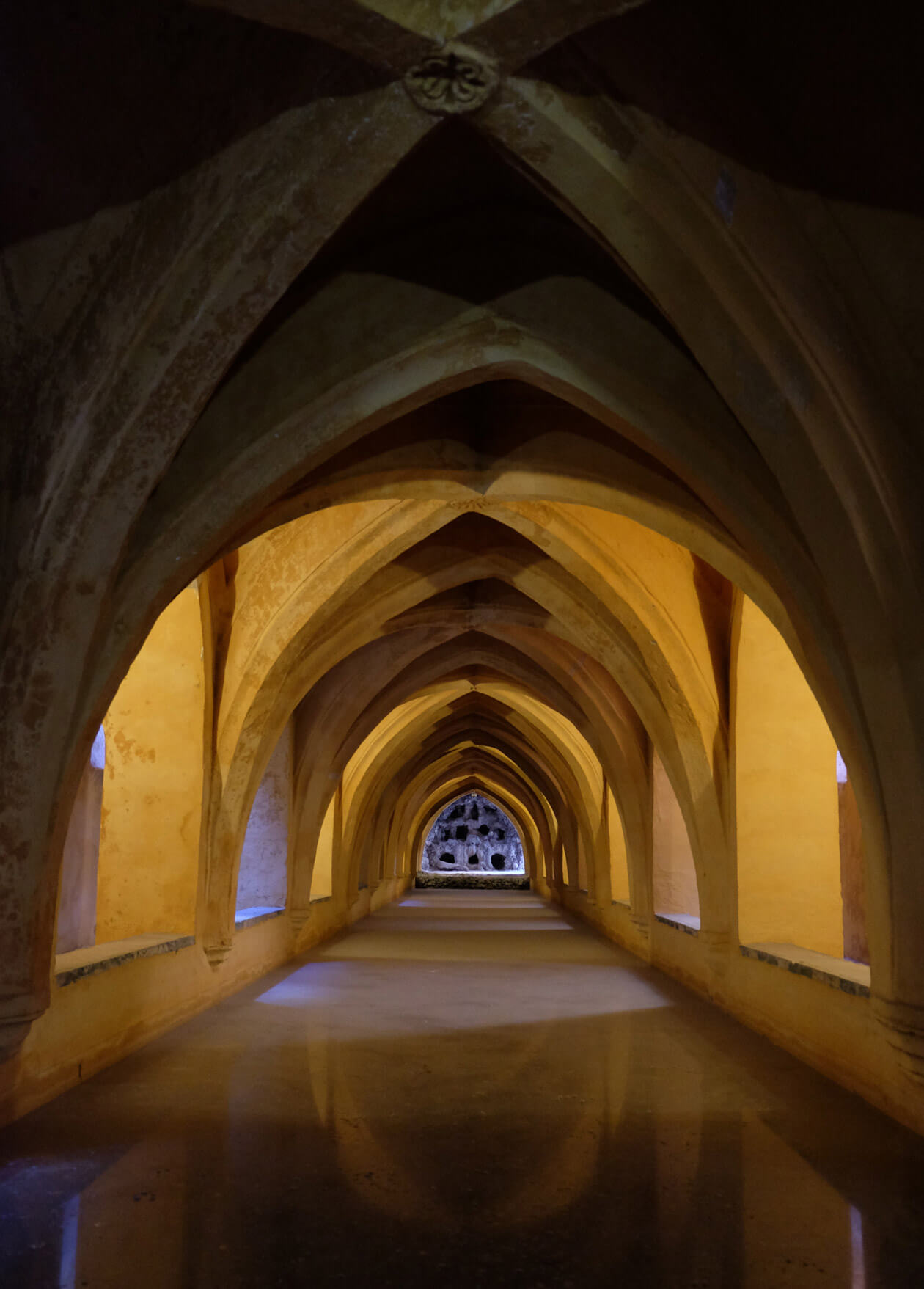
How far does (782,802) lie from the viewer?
21.0 ft

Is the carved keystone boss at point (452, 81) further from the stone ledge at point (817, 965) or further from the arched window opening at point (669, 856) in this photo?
the arched window opening at point (669, 856)

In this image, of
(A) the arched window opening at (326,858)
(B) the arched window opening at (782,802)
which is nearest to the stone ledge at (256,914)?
(A) the arched window opening at (326,858)

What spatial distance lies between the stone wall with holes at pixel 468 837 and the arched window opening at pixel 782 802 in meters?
24.1

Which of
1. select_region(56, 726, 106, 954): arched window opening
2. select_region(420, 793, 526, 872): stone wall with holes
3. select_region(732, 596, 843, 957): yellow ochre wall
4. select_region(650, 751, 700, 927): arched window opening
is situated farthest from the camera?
select_region(420, 793, 526, 872): stone wall with holes

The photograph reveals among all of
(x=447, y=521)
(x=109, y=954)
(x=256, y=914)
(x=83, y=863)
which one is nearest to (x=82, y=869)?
(x=83, y=863)

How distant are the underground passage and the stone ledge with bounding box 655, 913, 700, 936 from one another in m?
0.68

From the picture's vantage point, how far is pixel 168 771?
6473mm

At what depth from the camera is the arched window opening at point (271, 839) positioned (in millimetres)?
9414

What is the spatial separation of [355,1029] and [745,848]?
2.66 meters

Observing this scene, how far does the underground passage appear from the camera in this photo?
2756 millimetres

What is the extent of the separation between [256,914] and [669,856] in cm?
381

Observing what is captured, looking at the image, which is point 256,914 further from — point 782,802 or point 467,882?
point 467,882

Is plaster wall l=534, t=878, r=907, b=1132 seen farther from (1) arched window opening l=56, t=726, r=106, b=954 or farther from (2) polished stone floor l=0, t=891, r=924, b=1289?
(1) arched window opening l=56, t=726, r=106, b=954

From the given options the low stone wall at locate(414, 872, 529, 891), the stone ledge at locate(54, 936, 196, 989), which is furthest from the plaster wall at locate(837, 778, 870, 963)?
the low stone wall at locate(414, 872, 529, 891)
